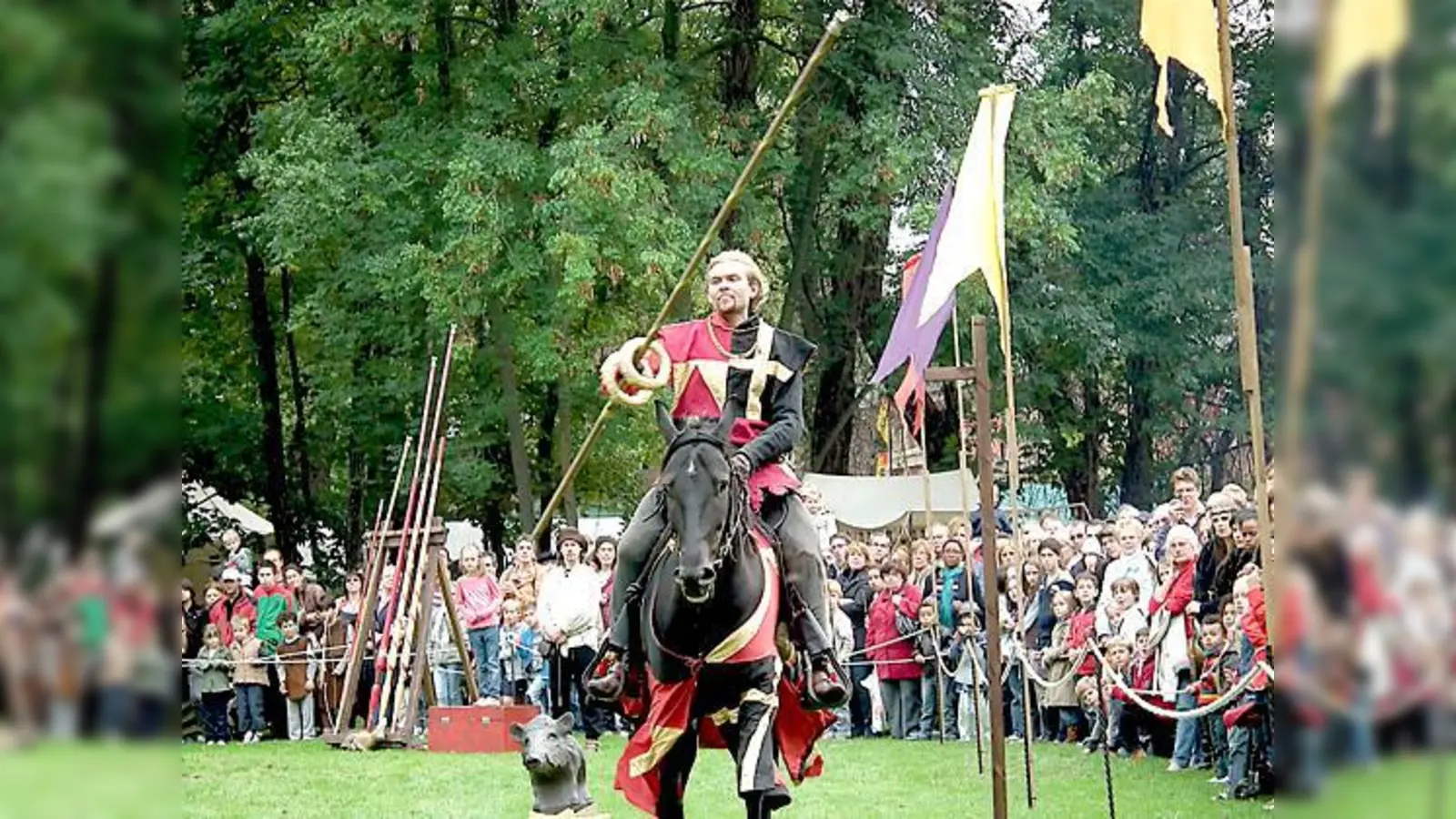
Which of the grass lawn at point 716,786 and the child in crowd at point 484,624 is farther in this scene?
the child in crowd at point 484,624

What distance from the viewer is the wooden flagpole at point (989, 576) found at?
26.9 feet

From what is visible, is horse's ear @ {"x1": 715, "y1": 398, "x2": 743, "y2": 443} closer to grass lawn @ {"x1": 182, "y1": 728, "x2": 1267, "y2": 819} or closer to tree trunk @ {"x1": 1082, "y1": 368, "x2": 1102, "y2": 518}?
grass lawn @ {"x1": 182, "y1": 728, "x2": 1267, "y2": 819}

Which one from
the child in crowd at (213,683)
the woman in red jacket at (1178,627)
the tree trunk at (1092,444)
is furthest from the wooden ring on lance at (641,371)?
the tree trunk at (1092,444)

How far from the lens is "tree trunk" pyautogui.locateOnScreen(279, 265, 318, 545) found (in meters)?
29.1

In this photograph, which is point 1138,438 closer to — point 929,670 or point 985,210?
point 929,670

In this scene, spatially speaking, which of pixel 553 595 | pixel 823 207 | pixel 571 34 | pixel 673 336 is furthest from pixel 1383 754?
pixel 823 207

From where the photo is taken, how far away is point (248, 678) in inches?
714

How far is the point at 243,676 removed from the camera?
18094 mm

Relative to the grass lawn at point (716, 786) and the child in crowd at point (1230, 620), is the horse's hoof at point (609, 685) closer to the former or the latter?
the grass lawn at point (716, 786)

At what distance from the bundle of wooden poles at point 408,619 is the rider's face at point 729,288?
8.85 meters

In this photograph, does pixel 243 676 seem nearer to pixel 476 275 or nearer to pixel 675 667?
pixel 476 275

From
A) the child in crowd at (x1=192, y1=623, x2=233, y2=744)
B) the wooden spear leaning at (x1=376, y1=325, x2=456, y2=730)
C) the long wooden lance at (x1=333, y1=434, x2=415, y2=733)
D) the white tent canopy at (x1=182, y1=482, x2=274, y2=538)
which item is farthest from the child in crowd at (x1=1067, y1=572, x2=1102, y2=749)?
the white tent canopy at (x1=182, y1=482, x2=274, y2=538)

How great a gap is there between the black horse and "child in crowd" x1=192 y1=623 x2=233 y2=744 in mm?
11434

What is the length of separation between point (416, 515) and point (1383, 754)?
53.3ft
